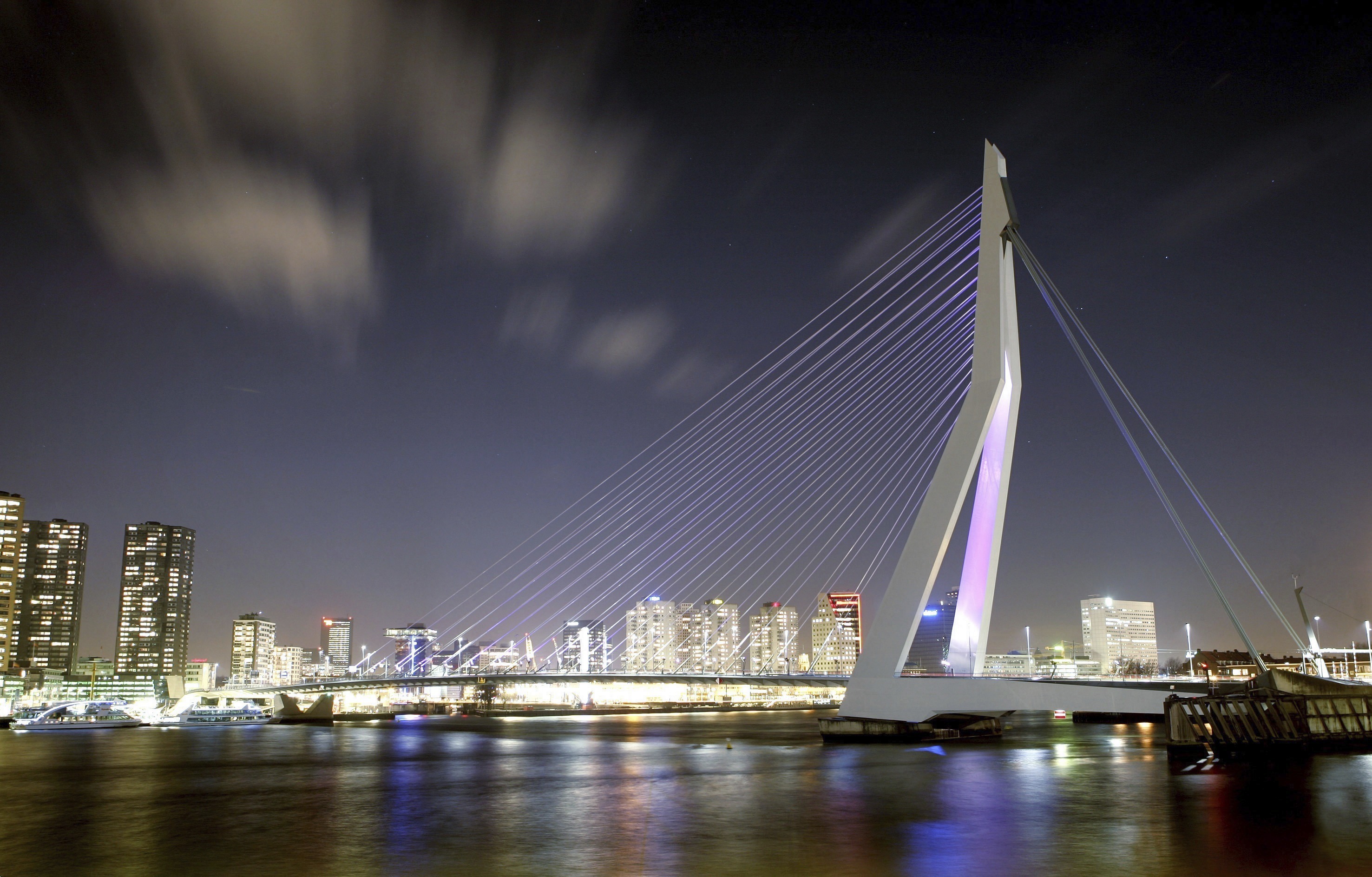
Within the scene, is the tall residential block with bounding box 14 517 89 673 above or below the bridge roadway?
above

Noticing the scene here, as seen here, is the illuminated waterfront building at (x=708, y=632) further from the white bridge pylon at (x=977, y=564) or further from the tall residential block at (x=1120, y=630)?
the white bridge pylon at (x=977, y=564)

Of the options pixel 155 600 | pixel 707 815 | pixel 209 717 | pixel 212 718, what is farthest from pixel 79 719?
pixel 155 600

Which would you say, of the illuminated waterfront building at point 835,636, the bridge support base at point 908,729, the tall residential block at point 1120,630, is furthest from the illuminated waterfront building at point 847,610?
the bridge support base at point 908,729

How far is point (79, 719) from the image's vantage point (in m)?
65.3

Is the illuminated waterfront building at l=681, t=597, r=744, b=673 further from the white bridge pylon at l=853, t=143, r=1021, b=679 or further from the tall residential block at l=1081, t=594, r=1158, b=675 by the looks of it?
the white bridge pylon at l=853, t=143, r=1021, b=679

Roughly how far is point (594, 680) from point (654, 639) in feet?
283

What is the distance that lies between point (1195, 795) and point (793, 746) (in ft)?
49.6

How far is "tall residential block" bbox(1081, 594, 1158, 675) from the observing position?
129375mm

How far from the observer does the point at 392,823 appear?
12555 mm

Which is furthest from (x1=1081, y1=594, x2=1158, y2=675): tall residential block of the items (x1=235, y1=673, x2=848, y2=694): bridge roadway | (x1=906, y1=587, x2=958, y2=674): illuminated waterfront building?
(x1=235, y1=673, x2=848, y2=694): bridge roadway

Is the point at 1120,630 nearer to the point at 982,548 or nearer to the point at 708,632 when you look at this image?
the point at 708,632

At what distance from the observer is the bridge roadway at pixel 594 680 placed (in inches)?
1240

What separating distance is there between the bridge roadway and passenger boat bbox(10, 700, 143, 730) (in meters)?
9.48

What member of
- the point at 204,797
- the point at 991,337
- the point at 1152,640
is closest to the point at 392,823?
the point at 204,797
